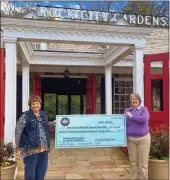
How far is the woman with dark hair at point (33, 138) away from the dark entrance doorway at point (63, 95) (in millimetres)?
7147

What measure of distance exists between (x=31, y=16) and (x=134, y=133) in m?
2.91

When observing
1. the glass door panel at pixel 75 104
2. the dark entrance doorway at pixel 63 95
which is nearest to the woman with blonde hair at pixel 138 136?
the dark entrance doorway at pixel 63 95

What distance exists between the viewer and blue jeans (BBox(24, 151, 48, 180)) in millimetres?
3580

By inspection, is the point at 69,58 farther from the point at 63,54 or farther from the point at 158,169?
the point at 158,169

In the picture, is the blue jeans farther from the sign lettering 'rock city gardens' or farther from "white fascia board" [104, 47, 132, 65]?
"white fascia board" [104, 47, 132, 65]

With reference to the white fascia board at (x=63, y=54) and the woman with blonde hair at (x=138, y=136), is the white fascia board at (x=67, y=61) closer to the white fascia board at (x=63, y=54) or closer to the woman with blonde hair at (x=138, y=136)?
the white fascia board at (x=63, y=54)

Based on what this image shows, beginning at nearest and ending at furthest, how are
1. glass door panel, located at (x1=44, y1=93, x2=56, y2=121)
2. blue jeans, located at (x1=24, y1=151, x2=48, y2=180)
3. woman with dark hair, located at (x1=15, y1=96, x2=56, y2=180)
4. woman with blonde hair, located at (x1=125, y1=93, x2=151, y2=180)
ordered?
woman with dark hair, located at (x1=15, y1=96, x2=56, y2=180), blue jeans, located at (x1=24, y1=151, x2=48, y2=180), woman with blonde hair, located at (x1=125, y1=93, x2=151, y2=180), glass door panel, located at (x1=44, y1=93, x2=56, y2=121)

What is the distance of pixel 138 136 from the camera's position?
399 centimetres

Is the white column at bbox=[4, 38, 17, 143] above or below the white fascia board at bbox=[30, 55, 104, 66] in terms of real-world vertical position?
below

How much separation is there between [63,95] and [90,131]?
7753 millimetres

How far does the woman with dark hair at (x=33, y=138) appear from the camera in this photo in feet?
11.4

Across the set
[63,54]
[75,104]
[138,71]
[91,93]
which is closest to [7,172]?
[138,71]

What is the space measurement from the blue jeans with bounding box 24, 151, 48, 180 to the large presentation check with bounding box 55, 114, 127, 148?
1.36 ft

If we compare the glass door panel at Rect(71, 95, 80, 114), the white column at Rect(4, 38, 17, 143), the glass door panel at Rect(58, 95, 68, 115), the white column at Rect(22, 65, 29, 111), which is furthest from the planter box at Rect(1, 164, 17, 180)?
the glass door panel at Rect(58, 95, 68, 115)
